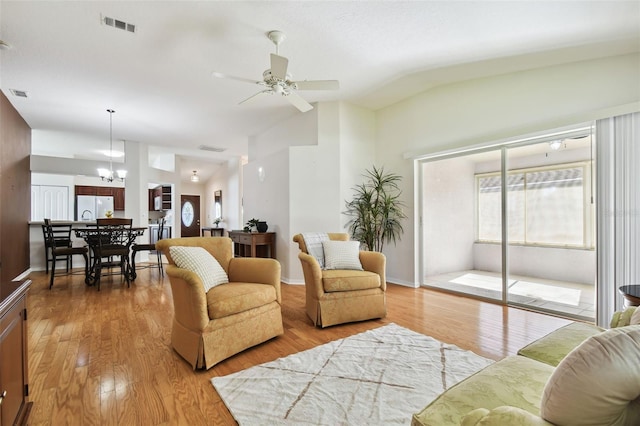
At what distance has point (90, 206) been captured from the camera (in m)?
9.28

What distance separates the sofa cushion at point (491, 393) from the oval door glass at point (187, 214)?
1161cm

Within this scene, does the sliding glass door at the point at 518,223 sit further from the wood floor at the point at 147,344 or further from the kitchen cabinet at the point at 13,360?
the kitchen cabinet at the point at 13,360

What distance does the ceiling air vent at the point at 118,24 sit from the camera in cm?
279

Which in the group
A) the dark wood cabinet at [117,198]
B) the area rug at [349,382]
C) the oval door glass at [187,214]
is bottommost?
the area rug at [349,382]

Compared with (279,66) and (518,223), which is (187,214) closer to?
(279,66)

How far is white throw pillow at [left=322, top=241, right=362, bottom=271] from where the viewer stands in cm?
334

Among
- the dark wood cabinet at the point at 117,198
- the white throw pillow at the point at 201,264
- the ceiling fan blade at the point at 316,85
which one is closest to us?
the white throw pillow at the point at 201,264

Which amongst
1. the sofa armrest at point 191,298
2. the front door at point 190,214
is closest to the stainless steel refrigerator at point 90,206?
the front door at point 190,214

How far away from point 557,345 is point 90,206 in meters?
11.5

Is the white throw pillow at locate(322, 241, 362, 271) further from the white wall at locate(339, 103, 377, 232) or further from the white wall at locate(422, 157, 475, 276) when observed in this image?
the white wall at locate(422, 157, 475, 276)

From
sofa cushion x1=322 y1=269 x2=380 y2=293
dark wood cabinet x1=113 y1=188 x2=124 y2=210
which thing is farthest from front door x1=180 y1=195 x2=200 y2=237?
sofa cushion x1=322 y1=269 x2=380 y2=293

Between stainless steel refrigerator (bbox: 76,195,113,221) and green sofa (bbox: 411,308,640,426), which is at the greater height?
stainless steel refrigerator (bbox: 76,195,113,221)

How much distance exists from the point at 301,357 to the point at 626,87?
393cm

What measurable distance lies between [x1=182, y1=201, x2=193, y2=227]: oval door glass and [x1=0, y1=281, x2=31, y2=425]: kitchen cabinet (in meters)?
10.4
